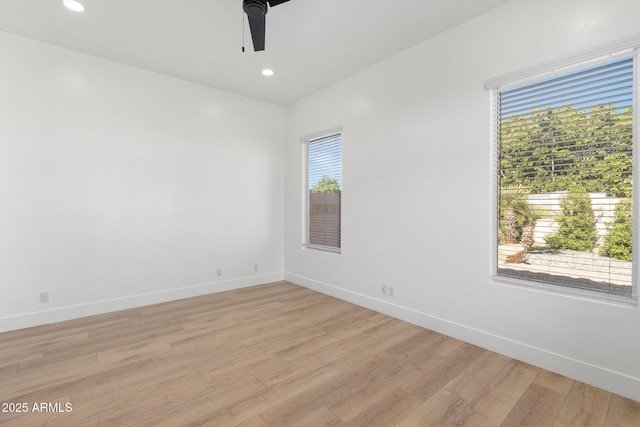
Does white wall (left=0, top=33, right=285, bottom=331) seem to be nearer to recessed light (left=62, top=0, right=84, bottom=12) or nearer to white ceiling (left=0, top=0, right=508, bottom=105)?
white ceiling (left=0, top=0, right=508, bottom=105)

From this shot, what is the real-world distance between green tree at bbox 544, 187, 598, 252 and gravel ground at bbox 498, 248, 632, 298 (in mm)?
66

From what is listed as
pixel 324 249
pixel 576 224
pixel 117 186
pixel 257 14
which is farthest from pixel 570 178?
pixel 117 186

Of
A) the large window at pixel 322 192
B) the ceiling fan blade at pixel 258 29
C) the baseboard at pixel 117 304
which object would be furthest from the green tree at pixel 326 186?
the ceiling fan blade at pixel 258 29

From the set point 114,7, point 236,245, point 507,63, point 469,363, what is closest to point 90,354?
point 236,245

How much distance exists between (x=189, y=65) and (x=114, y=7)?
3.59ft

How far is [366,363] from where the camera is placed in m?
2.43

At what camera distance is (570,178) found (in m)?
2.28

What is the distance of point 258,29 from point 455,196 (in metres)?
2.29

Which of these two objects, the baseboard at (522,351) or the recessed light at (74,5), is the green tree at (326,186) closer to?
the baseboard at (522,351)

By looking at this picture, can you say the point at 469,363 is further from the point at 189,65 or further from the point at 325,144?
the point at 189,65

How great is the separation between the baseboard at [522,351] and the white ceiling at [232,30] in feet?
9.71

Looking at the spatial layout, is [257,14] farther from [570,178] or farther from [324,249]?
[324,249]

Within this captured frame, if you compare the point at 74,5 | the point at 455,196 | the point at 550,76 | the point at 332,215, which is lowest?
the point at 332,215

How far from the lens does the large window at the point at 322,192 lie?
4336 mm
